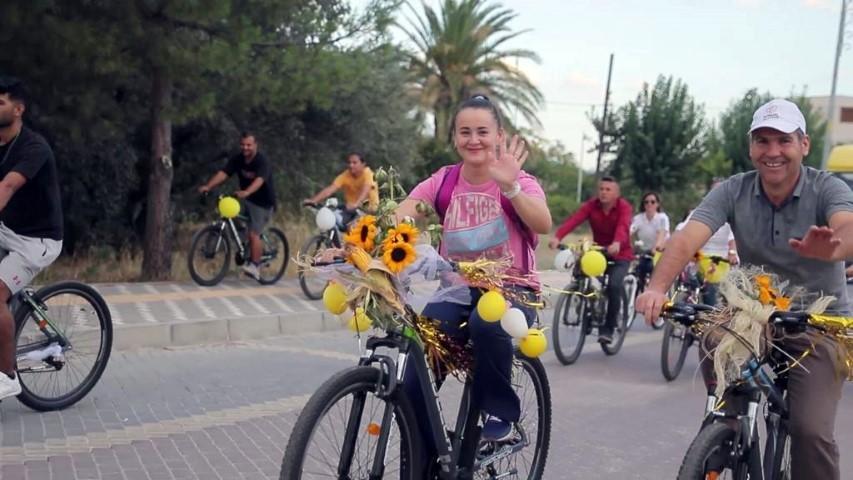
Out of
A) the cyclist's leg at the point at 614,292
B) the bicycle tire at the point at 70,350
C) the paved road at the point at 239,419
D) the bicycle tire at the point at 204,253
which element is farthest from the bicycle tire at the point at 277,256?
the bicycle tire at the point at 70,350

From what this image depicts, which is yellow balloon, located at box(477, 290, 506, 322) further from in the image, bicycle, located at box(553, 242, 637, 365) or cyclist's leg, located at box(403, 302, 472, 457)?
bicycle, located at box(553, 242, 637, 365)

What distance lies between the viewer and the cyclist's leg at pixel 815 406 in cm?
369

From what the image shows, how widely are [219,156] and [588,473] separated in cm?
1308

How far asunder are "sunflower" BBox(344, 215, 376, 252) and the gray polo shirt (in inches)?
53.7

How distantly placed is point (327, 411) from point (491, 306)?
0.76 meters

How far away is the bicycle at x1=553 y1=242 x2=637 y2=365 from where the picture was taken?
9125mm

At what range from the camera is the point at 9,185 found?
559 centimetres

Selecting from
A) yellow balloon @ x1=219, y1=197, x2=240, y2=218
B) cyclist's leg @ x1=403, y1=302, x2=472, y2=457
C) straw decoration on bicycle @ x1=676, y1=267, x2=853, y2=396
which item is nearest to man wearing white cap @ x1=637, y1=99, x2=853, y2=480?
straw decoration on bicycle @ x1=676, y1=267, x2=853, y2=396

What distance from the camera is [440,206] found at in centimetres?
423

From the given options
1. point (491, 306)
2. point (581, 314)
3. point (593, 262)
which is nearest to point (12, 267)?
point (491, 306)

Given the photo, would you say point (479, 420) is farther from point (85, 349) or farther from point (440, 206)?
point (85, 349)

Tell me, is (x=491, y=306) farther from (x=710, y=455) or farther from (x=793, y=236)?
(x=793, y=236)

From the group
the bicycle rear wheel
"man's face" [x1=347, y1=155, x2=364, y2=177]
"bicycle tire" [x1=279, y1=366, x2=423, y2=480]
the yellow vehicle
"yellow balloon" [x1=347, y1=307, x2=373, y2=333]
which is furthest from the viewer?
the yellow vehicle

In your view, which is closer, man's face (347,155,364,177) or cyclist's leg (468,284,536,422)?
cyclist's leg (468,284,536,422)
